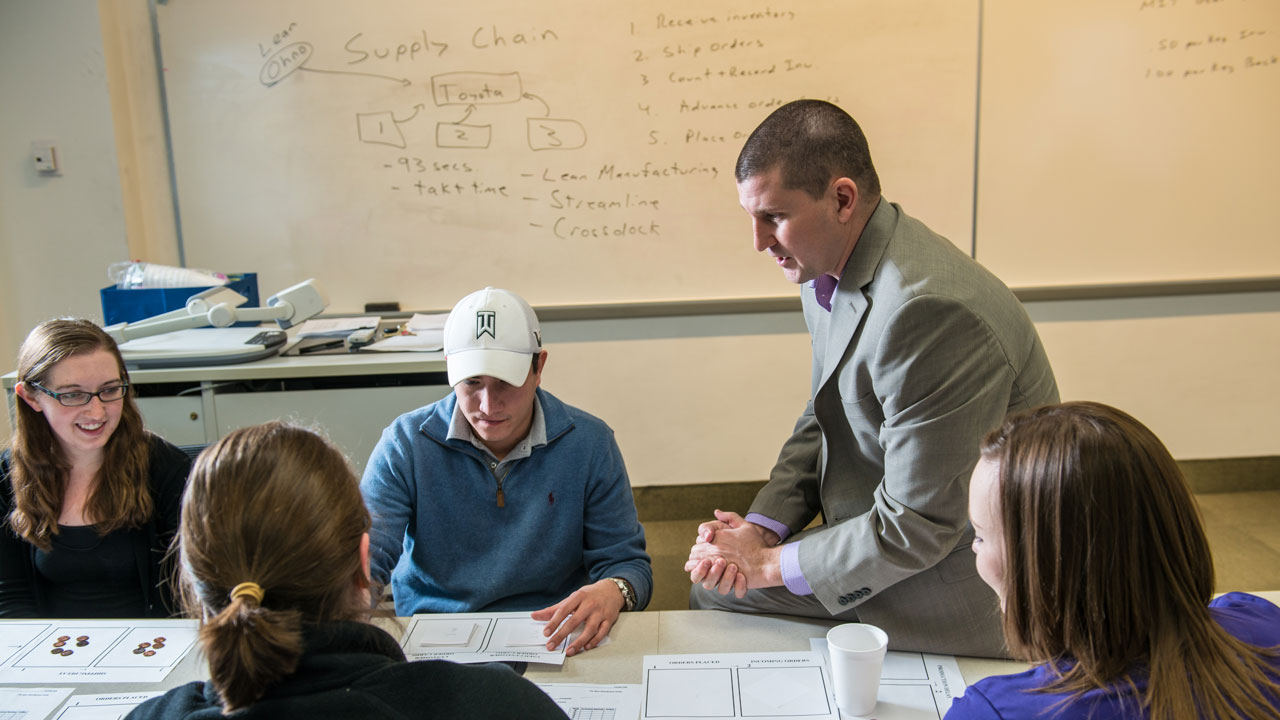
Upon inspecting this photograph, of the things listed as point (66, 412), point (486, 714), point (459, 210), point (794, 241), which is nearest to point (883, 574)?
point (794, 241)

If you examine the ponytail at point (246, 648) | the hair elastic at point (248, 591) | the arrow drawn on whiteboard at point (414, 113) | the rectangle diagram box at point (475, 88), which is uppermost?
the rectangle diagram box at point (475, 88)

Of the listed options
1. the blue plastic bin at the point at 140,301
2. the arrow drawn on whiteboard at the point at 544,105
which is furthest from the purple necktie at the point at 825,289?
the blue plastic bin at the point at 140,301

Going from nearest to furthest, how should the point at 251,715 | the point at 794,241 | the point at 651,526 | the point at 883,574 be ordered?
1. the point at 251,715
2. the point at 883,574
3. the point at 794,241
4. the point at 651,526

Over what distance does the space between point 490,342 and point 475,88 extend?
195 centimetres

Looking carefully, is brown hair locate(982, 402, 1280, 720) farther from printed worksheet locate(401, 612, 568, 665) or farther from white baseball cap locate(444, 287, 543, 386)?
white baseball cap locate(444, 287, 543, 386)

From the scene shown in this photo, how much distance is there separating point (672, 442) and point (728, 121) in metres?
1.30

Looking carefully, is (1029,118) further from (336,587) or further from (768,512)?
(336,587)

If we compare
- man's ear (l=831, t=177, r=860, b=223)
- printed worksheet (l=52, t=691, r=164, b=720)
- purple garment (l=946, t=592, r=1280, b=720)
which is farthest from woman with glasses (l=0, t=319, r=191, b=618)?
purple garment (l=946, t=592, r=1280, b=720)

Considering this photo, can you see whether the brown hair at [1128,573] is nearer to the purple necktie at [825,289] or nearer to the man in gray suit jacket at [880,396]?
the man in gray suit jacket at [880,396]

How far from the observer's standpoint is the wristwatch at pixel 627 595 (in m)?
1.48

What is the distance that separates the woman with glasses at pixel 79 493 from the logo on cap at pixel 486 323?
739 millimetres

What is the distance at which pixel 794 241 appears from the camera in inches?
62.6

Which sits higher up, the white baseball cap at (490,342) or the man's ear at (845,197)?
the man's ear at (845,197)

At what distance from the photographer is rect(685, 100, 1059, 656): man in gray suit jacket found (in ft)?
4.54
